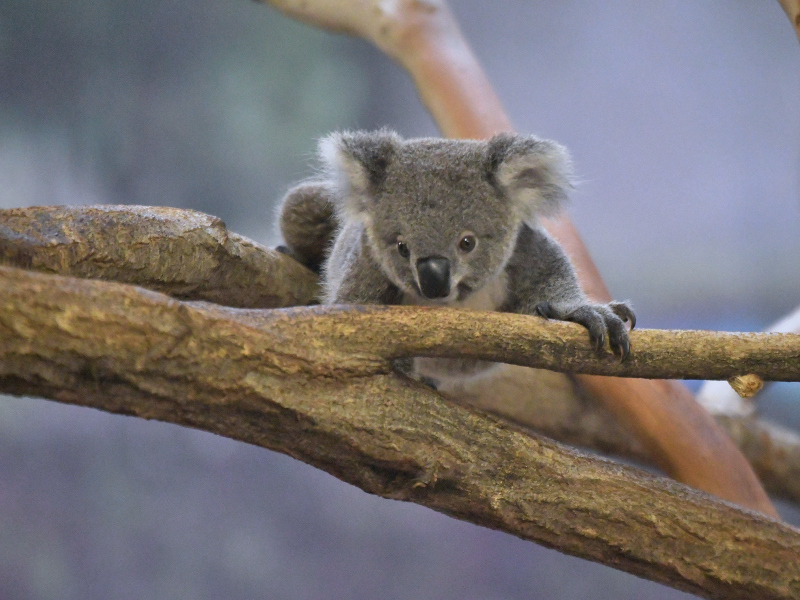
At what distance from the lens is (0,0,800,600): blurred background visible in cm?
366

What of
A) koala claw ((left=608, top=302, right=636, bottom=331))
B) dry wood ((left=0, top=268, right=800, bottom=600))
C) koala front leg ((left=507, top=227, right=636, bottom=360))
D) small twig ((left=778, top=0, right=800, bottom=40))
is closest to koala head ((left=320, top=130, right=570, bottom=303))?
koala front leg ((left=507, top=227, right=636, bottom=360))

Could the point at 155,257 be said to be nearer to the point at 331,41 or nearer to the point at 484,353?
the point at 484,353

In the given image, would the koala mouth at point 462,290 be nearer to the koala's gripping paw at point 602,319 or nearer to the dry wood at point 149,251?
the koala's gripping paw at point 602,319

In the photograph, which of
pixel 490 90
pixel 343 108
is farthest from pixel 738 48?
pixel 343 108

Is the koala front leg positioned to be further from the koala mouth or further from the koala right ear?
the koala right ear

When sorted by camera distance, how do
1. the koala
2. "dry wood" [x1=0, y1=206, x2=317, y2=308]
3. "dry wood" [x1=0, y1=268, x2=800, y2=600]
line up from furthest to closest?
1. "dry wood" [x1=0, y1=206, x2=317, y2=308]
2. the koala
3. "dry wood" [x1=0, y1=268, x2=800, y2=600]

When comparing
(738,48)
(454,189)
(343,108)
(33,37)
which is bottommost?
(454,189)

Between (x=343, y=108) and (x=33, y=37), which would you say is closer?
(x=33, y=37)

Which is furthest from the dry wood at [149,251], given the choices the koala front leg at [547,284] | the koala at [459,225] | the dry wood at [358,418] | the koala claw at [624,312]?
the koala claw at [624,312]

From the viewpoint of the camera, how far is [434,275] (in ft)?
6.75

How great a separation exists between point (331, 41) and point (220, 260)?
99.0 inches

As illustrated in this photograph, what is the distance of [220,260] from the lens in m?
2.80

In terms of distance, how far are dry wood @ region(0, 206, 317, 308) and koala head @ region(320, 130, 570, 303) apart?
654 millimetres

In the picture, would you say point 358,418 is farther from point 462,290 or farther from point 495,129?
point 495,129
